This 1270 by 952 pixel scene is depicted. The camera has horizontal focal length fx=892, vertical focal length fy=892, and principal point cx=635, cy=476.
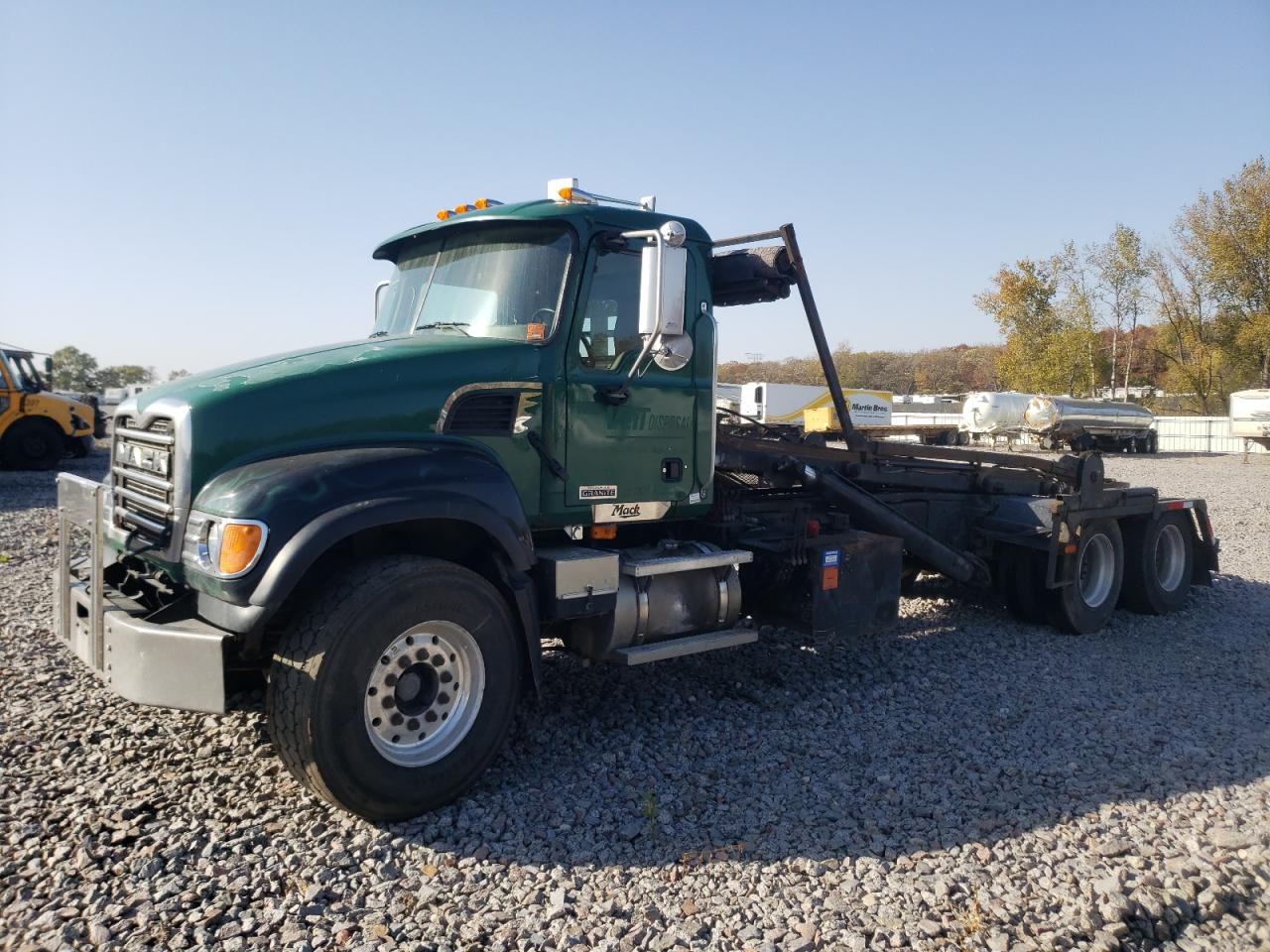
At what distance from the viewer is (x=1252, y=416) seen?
33688 mm

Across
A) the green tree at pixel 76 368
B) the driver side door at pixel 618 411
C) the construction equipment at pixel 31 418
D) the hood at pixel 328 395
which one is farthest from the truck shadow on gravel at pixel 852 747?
the green tree at pixel 76 368

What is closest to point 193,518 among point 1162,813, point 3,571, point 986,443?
point 1162,813

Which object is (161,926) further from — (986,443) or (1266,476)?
(986,443)

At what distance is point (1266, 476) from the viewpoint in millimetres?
26281

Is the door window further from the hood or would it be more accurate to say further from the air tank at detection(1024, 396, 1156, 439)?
the air tank at detection(1024, 396, 1156, 439)

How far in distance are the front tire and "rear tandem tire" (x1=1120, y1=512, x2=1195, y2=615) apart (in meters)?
6.57

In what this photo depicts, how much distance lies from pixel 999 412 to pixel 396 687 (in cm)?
3613

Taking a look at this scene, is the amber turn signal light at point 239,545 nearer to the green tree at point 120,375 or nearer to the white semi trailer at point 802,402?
the white semi trailer at point 802,402

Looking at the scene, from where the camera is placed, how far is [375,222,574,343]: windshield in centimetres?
479

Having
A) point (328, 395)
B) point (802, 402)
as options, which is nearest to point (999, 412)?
point (802, 402)

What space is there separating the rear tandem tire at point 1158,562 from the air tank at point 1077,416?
29322 mm

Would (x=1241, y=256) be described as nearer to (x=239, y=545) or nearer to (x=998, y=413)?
(x=998, y=413)

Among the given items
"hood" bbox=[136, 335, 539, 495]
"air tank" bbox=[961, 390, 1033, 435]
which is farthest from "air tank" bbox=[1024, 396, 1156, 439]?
"hood" bbox=[136, 335, 539, 495]

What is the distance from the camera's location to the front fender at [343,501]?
3.59 meters
